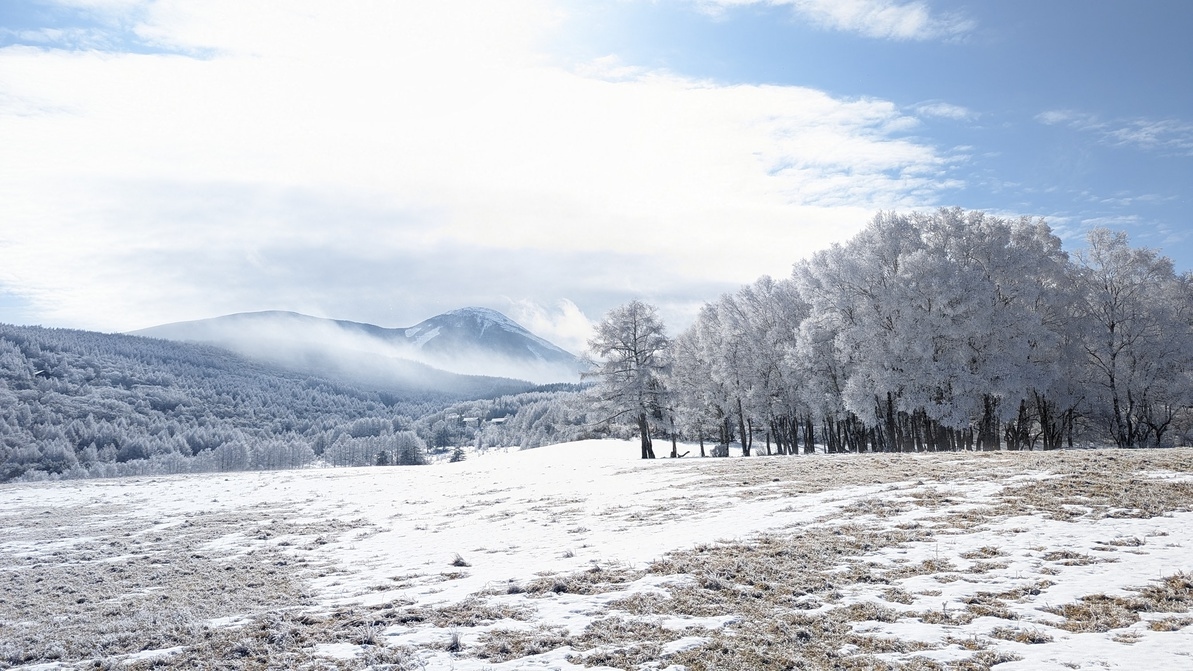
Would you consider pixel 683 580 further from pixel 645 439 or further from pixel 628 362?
pixel 628 362

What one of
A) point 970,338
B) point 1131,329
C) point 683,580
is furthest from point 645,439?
point 683,580

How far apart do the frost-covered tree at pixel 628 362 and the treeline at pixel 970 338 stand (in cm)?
128

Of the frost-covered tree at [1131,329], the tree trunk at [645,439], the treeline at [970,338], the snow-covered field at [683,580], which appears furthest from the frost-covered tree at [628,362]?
the frost-covered tree at [1131,329]

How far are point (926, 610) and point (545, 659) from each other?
5.41 m

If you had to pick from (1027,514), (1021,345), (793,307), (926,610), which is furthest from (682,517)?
(793,307)

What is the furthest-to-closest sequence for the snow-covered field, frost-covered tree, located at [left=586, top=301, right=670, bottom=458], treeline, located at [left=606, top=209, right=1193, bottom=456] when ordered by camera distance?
frost-covered tree, located at [left=586, top=301, right=670, bottom=458] < treeline, located at [left=606, top=209, right=1193, bottom=456] < the snow-covered field

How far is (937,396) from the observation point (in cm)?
3747

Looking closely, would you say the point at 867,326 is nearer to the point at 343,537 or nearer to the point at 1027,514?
the point at 1027,514

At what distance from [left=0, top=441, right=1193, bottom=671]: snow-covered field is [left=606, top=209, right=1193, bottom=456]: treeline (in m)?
12.7

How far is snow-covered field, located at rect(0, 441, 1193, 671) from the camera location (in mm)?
7887

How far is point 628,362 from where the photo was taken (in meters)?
51.0

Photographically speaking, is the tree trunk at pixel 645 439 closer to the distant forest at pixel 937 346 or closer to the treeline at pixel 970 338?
the distant forest at pixel 937 346

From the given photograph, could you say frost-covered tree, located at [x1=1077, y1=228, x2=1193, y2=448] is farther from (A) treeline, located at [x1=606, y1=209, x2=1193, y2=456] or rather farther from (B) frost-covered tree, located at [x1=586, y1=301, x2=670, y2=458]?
(B) frost-covered tree, located at [x1=586, y1=301, x2=670, y2=458]

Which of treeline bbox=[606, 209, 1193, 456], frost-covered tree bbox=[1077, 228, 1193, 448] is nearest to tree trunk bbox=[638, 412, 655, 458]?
treeline bbox=[606, 209, 1193, 456]
